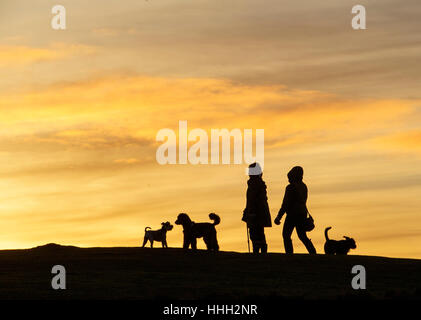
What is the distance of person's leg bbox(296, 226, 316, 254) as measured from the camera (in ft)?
109

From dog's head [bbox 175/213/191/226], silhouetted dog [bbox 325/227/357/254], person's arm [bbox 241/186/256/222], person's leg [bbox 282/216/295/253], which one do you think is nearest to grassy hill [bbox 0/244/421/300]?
person's leg [bbox 282/216/295/253]

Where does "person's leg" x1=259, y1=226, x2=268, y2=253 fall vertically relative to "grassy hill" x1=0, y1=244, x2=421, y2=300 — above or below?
above

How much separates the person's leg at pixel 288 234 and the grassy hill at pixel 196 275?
1.83 metres

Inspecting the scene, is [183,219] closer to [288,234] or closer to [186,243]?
[186,243]

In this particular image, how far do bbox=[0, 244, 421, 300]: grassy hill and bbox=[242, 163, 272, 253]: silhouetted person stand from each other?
6.54 feet

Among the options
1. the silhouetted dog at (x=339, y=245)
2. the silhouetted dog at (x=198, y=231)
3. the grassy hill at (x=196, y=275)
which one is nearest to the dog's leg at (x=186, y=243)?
the silhouetted dog at (x=198, y=231)

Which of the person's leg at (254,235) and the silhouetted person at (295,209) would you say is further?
the person's leg at (254,235)

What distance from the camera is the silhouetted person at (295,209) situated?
1300 inches

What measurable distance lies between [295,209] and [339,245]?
9.02ft

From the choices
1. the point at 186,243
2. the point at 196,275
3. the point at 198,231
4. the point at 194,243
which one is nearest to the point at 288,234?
the point at 198,231

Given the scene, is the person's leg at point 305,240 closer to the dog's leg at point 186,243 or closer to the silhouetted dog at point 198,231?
the silhouetted dog at point 198,231

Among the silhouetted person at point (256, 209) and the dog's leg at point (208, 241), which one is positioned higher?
the silhouetted person at point (256, 209)

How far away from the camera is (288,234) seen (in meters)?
33.2

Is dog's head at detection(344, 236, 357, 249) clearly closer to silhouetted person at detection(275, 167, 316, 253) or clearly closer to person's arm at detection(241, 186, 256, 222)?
silhouetted person at detection(275, 167, 316, 253)
